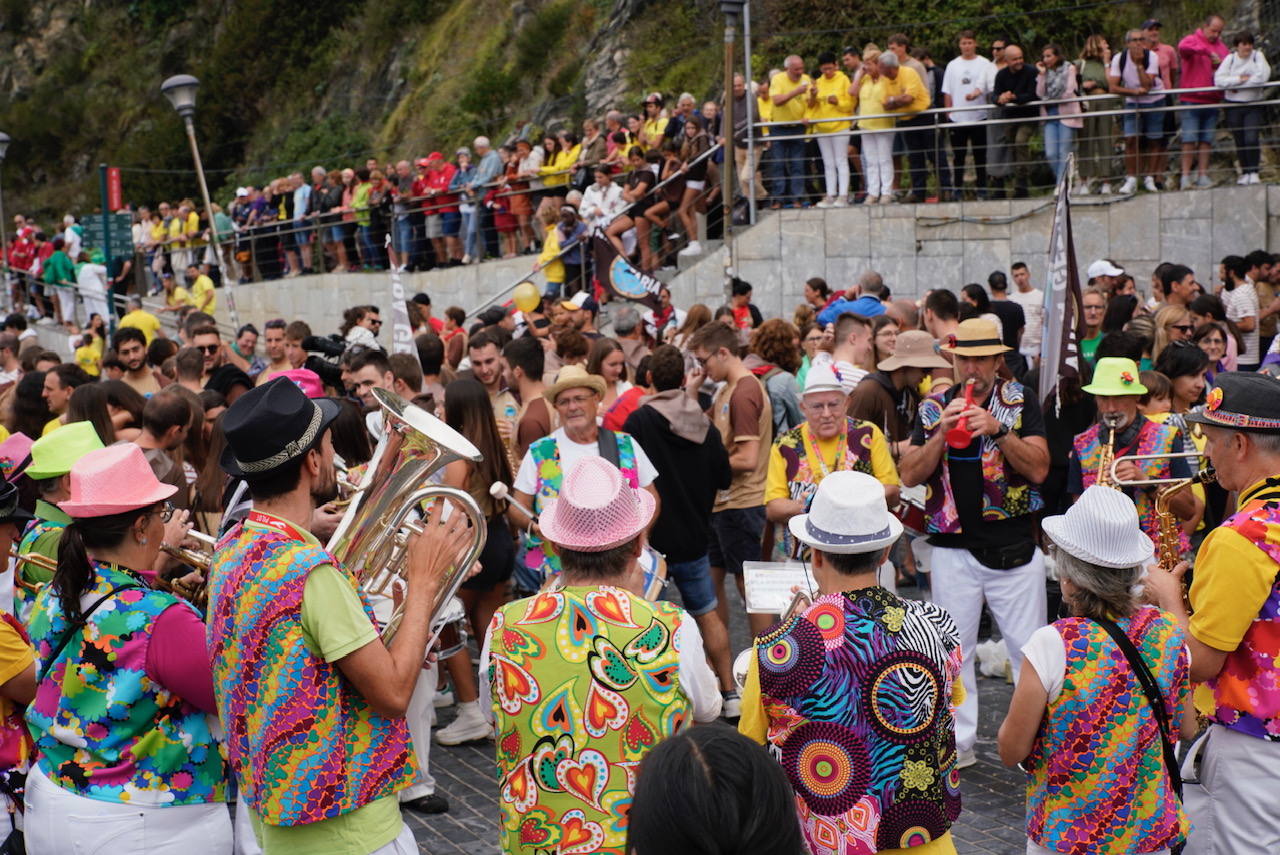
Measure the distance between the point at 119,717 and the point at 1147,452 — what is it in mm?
4927

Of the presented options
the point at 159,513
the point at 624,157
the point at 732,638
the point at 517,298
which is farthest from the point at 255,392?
the point at 624,157

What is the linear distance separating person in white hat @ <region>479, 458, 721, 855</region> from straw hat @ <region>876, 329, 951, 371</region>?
4350 millimetres

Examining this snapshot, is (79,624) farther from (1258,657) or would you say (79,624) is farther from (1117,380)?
(1117,380)

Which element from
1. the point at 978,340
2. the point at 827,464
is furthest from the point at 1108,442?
the point at 827,464

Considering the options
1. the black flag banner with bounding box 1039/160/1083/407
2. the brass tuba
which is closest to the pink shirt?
the black flag banner with bounding box 1039/160/1083/407

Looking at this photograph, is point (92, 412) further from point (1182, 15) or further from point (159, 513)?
point (1182, 15)

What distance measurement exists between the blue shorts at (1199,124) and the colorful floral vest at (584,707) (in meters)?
12.9

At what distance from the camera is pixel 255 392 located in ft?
12.0

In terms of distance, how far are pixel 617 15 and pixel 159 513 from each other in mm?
25787

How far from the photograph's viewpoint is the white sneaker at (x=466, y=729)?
7.23m

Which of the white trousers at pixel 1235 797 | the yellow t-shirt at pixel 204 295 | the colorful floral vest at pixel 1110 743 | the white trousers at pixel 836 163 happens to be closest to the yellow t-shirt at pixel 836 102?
the white trousers at pixel 836 163

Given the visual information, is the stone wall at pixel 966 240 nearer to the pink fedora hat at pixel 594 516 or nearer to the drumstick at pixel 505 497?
the drumstick at pixel 505 497

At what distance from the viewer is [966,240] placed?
15859 mm

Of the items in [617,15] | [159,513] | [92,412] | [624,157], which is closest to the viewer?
[159,513]
